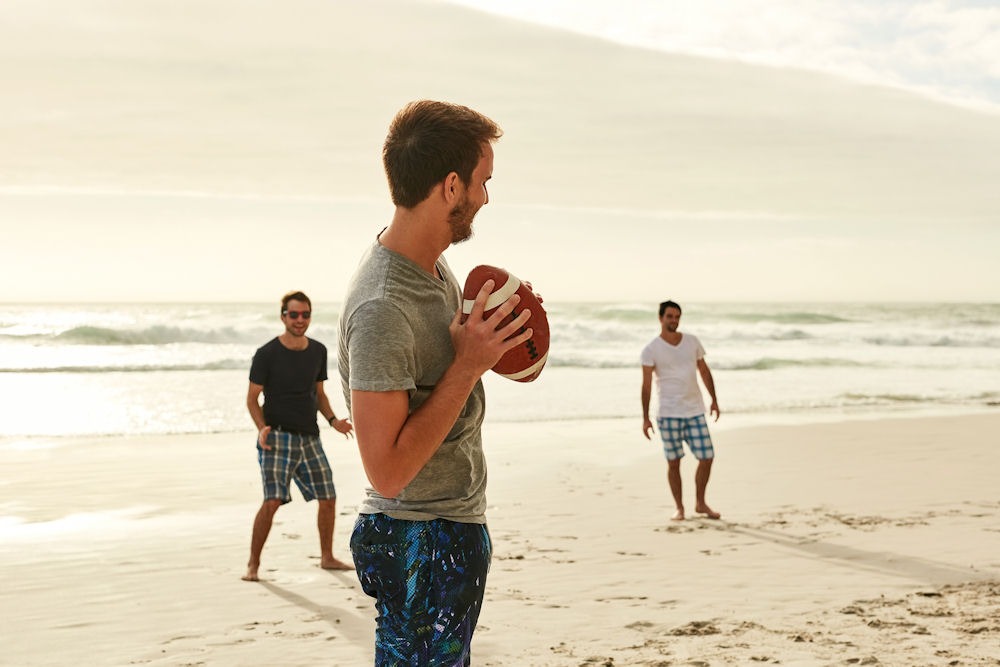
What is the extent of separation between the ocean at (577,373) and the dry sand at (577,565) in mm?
4939

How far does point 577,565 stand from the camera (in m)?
7.70

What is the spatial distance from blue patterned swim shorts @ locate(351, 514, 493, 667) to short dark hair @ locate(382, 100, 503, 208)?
76 centimetres

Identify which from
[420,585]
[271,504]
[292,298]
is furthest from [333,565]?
[420,585]

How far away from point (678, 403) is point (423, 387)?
741 centimetres

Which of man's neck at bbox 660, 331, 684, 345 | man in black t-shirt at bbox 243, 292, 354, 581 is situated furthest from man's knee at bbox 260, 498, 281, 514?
man's neck at bbox 660, 331, 684, 345

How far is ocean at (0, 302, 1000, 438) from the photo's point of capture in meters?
18.5

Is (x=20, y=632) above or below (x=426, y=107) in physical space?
below

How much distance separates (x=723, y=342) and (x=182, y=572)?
123 feet

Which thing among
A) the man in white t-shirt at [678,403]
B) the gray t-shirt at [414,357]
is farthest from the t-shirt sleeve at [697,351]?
the gray t-shirt at [414,357]

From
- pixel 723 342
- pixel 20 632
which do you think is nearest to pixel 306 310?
pixel 20 632

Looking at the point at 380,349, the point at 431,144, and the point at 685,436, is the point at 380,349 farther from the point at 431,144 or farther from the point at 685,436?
the point at 685,436

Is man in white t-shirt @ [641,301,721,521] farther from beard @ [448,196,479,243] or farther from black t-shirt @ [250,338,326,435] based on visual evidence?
beard @ [448,196,479,243]

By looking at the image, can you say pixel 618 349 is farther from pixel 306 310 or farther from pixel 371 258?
pixel 371 258

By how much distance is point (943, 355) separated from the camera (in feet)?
118
